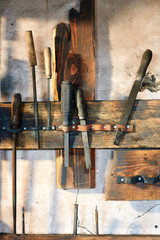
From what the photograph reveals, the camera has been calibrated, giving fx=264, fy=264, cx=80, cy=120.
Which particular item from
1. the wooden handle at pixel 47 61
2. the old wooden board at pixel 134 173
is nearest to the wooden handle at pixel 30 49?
the wooden handle at pixel 47 61

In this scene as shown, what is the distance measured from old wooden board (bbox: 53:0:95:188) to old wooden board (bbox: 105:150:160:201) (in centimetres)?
14

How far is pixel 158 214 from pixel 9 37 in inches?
56.5

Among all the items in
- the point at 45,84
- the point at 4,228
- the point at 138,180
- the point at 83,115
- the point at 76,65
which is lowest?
the point at 4,228

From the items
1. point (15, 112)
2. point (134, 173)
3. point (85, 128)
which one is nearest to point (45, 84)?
point (15, 112)

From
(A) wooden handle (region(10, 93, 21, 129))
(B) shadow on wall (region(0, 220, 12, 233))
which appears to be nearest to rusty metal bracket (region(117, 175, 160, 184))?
(A) wooden handle (region(10, 93, 21, 129))

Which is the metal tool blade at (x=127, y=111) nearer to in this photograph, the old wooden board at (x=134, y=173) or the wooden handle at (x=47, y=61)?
the old wooden board at (x=134, y=173)

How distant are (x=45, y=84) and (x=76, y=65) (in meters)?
0.26

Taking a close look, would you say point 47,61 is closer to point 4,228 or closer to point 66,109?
point 66,109

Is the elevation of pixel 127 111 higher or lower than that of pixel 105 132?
higher

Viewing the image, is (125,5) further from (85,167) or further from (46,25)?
(85,167)

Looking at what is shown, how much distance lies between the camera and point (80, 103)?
142 cm

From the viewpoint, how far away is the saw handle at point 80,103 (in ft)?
4.67

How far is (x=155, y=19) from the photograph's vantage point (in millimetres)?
1618

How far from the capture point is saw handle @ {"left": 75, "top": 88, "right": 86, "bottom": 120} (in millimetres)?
1423
